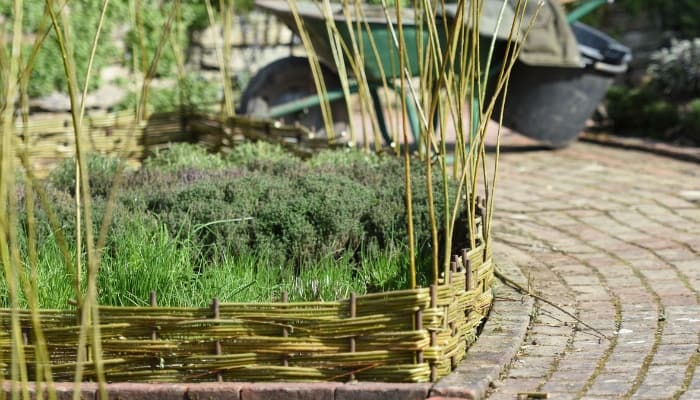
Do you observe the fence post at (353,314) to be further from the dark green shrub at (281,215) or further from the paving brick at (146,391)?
the dark green shrub at (281,215)

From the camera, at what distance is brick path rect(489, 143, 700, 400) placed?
3.54 metres

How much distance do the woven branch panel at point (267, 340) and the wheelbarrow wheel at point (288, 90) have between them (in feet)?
13.5

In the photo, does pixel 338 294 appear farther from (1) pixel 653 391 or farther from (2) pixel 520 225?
(2) pixel 520 225

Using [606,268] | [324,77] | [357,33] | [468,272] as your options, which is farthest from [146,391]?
[324,77]

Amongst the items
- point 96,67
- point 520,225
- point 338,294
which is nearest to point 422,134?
point 520,225

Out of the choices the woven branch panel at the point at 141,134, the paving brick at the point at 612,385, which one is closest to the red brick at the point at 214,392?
the paving brick at the point at 612,385

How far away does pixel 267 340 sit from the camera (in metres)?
3.34

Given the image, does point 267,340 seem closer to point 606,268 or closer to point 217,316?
point 217,316

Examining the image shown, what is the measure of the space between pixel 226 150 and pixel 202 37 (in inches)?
145

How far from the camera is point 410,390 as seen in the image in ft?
10.8

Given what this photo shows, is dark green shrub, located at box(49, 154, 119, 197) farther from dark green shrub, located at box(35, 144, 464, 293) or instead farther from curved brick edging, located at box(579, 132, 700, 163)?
curved brick edging, located at box(579, 132, 700, 163)

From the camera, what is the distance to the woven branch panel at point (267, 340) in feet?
10.9

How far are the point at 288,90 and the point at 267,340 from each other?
4497 mm

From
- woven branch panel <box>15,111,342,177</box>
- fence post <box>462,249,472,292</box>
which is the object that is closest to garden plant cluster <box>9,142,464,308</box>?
fence post <box>462,249,472,292</box>
